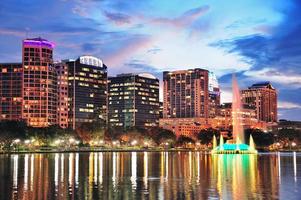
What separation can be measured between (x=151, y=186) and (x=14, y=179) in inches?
681

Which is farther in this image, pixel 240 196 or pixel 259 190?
pixel 259 190

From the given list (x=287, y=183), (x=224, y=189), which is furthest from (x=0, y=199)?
(x=287, y=183)

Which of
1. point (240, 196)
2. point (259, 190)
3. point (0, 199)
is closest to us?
point (0, 199)

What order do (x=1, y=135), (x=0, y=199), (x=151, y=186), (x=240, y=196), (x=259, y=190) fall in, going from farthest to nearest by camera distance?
1. (x=1, y=135)
2. (x=151, y=186)
3. (x=259, y=190)
4. (x=240, y=196)
5. (x=0, y=199)

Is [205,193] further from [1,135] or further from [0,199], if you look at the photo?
[1,135]

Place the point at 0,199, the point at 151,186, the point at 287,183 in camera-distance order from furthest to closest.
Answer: the point at 287,183 → the point at 151,186 → the point at 0,199

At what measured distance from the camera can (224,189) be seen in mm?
50094

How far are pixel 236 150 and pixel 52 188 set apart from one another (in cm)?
15326

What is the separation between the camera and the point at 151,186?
5312 cm

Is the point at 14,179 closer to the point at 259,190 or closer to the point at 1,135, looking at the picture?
the point at 259,190

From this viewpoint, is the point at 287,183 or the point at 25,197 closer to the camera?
the point at 25,197


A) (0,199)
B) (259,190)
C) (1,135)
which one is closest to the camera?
(0,199)

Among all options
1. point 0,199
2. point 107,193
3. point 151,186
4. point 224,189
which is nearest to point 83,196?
point 107,193

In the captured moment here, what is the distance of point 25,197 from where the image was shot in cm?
4331
